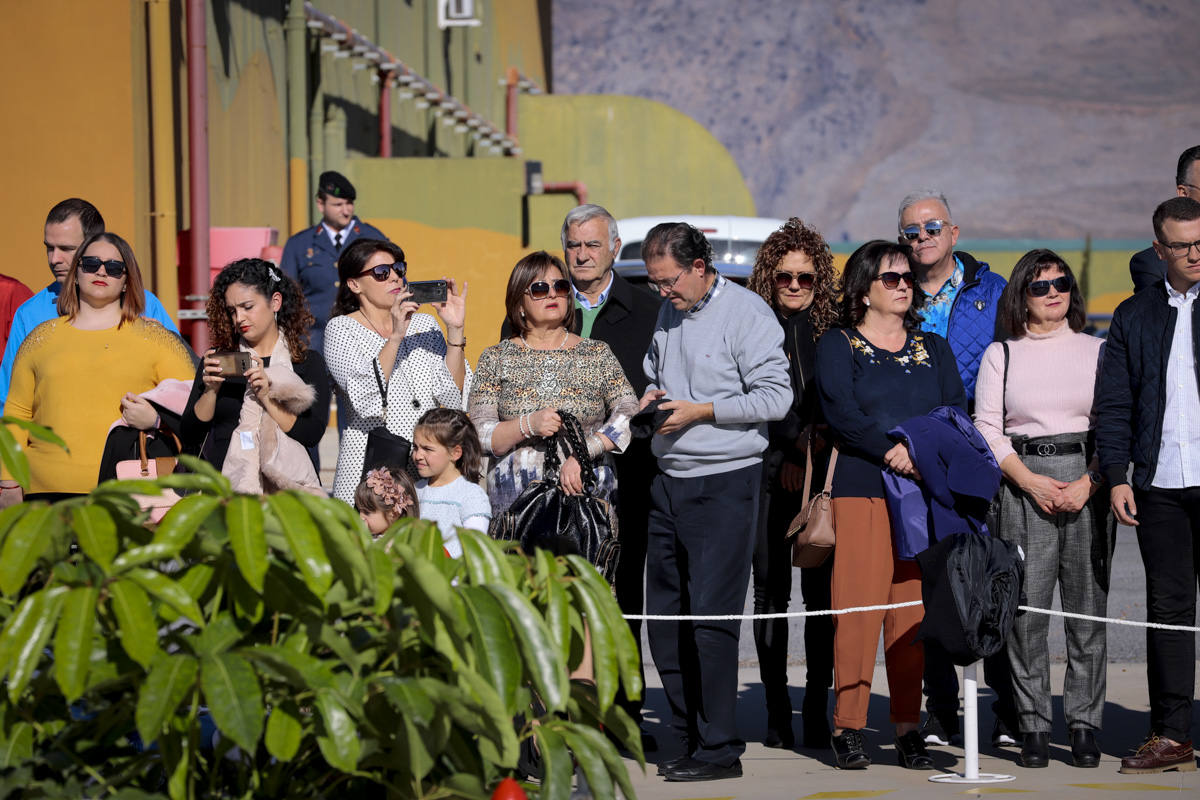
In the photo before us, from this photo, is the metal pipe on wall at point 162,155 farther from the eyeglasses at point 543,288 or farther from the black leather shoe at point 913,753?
the black leather shoe at point 913,753

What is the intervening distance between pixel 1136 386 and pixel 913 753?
1.56m

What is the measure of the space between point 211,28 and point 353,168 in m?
4.36

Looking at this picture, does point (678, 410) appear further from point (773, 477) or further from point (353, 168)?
point (353, 168)

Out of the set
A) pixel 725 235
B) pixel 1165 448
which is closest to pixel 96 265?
pixel 1165 448

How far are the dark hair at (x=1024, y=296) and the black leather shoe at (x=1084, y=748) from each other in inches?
58.5

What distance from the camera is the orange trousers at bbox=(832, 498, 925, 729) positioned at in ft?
18.1

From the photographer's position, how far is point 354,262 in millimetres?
5805

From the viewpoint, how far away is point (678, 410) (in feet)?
17.7

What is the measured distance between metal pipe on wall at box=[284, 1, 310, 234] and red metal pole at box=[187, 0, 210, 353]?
3455 millimetres

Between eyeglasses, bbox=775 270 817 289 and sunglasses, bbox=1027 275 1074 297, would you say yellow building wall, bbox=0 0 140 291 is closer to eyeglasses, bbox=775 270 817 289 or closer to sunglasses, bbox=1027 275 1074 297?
eyeglasses, bbox=775 270 817 289

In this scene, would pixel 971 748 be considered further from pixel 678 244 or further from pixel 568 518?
pixel 678 244

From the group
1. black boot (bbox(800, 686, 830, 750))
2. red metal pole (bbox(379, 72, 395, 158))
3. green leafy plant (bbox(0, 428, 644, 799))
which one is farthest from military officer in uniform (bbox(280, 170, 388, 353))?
red metal pole (bbox(379, 72, 395, 158))

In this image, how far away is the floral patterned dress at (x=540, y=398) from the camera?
5523 millimetres

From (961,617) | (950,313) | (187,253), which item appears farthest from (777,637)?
(187,253)
